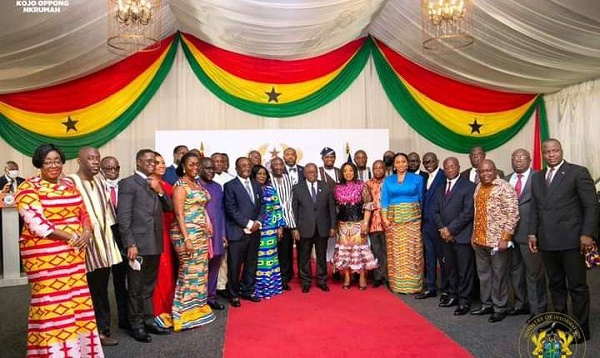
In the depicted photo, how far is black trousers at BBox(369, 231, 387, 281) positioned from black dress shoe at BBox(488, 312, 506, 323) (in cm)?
160

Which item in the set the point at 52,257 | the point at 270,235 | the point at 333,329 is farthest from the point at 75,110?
the point at 333,329

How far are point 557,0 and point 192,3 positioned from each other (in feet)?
13.6

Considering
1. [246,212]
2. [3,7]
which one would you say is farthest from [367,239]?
[3,7]

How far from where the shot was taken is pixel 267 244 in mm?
5238

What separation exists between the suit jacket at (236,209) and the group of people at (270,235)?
12 millimetres

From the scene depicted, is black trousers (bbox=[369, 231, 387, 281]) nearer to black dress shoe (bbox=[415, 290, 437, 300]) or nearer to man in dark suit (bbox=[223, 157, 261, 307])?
black dress shoe (bbox=[415, 290, 437, 300])

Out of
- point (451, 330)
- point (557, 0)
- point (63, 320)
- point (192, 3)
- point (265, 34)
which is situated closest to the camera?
point (63, 320)

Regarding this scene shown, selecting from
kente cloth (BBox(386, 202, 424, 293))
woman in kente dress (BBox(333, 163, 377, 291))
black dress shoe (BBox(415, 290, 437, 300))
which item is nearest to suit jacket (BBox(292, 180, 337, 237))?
woman in kente dress (BBox(333, 163, 377, 291))

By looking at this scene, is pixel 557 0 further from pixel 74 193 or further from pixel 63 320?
pixel 63 320

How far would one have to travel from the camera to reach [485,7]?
548 cm

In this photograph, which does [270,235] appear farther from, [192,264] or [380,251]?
[380,251]

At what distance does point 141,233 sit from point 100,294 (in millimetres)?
594

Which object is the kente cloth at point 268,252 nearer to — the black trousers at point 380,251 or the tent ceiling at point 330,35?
the black trousers at point 380,251

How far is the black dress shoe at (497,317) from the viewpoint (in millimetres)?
4211
